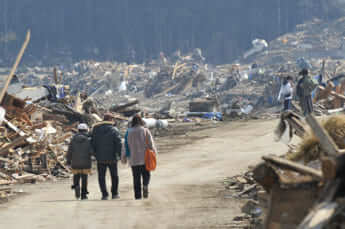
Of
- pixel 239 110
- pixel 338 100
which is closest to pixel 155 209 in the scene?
pixel 338 100

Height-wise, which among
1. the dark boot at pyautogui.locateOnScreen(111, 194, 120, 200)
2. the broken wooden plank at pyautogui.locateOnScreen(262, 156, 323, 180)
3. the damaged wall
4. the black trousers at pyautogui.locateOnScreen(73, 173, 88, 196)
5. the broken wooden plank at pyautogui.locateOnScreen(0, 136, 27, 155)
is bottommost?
the dark boot at pyautogui.locateOnScreen(111, 194, 120, 200)

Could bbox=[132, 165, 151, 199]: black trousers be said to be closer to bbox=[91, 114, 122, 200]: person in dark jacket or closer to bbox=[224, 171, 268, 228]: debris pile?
bbox=[91, 114, 122, 200]: person in dark jacket

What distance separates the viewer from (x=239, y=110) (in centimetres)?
3175

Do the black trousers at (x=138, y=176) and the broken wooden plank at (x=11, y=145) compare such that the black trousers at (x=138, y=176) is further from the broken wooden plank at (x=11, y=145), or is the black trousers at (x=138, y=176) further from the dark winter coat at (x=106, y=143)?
the broken wooden plank at (x=11, y=145)

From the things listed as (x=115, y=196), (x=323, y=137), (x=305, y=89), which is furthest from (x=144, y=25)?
(x=323, y=137)

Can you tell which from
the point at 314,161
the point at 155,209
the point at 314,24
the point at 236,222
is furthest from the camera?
the point at 314,24

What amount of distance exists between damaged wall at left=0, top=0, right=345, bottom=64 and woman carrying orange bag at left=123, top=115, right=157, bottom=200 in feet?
266

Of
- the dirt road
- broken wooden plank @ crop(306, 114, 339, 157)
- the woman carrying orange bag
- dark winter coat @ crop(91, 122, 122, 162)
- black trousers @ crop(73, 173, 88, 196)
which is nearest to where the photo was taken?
broken wooden plank @ crop(306, 114, 339, 157)

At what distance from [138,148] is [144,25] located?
97.3 metres

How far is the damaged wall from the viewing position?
94.1 metres

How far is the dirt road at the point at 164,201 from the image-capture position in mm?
8055

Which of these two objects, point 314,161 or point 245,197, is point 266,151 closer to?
point 245,197

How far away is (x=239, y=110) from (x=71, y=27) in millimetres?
82061

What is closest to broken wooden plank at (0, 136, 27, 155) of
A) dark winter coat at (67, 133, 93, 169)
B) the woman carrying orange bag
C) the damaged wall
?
dark winter coat at (67, 133, 93, 169)
